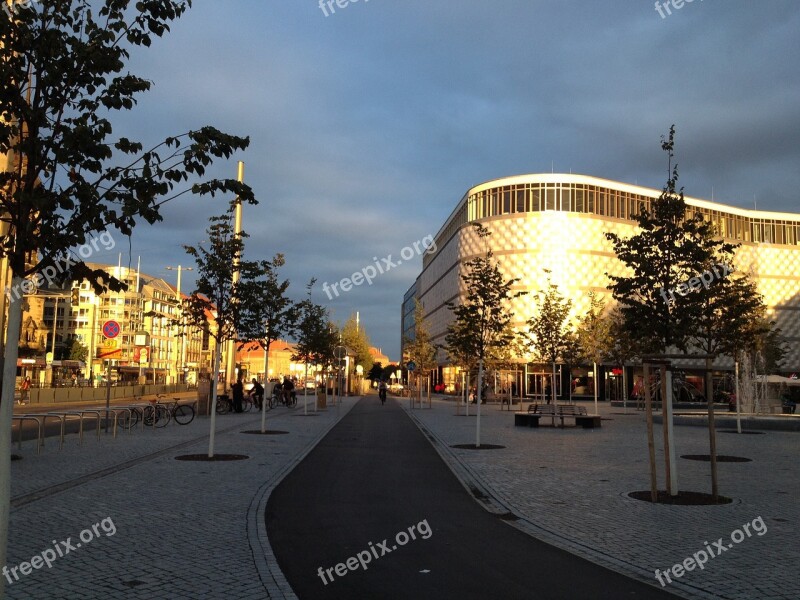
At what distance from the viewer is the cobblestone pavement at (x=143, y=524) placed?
576cm

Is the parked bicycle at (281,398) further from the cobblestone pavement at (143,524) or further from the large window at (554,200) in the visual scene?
the large window at (554,200)

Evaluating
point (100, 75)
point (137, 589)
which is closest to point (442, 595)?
point (137, 589)

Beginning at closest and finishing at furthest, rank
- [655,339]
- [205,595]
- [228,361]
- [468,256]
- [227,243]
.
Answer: [205,595]
[655,339]
[227,243]
[228,361]
[468,256]

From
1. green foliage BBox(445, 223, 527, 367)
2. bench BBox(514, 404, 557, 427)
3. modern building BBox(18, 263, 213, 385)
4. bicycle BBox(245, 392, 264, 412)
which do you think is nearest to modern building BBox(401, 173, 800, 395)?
bicycle BBox(245, 392, 264, 412)

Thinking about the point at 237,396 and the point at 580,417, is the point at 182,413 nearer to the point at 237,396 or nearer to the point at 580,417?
the point at 237,396

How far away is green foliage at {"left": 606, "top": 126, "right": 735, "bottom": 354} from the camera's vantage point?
13695mm

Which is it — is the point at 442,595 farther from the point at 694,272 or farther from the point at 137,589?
the point at 694,272

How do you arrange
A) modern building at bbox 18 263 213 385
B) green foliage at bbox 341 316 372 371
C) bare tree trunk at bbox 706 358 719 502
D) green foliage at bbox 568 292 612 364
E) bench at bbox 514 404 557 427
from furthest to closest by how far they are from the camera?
1. modern building at bbox 18 263 213 385
2. green foliage at bbox 341 316 372 371
3. green foliage at bbox 568 292 612 364
4. bench at bbox 514 404 557 427
5. bare tree trunk at bbox 706 358 719 502

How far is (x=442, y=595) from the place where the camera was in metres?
5.66

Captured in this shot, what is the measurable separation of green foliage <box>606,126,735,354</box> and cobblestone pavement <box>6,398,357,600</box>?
7482 millimetres

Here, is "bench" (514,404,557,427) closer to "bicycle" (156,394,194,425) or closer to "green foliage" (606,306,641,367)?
"bicycle" (156,394,194,425)

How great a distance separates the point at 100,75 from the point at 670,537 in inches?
290

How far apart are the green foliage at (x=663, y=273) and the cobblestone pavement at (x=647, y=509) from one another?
2741 millimetres

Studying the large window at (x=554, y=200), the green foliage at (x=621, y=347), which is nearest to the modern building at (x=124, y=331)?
the large window at (x=554, y=200)
